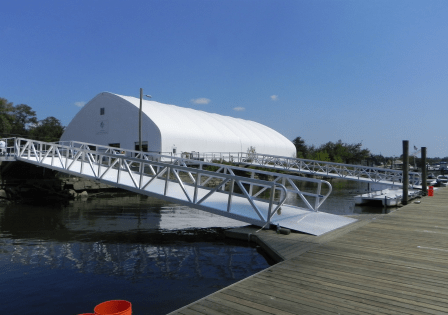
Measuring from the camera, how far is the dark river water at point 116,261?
19.9ft

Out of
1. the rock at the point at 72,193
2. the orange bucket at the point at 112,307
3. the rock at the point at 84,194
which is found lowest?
the rock at the point at 84,194

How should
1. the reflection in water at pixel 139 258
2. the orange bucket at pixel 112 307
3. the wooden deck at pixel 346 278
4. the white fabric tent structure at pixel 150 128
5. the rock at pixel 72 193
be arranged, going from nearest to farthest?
the orange bucket at pixel 112 307, the wooden deck at pixel 346 278, the reflection in water at pixel 139 258, the rock at pixel 72 193, the white fabric tent structure at pixel 150 128

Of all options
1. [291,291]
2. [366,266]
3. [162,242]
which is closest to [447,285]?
[366,266]

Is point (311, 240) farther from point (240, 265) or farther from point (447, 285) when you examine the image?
point (447, 285)

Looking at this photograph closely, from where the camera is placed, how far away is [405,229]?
373 inches

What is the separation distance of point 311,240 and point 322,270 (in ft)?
7.70

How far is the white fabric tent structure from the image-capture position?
120 feet

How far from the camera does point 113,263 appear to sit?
322 inches

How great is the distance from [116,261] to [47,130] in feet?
191

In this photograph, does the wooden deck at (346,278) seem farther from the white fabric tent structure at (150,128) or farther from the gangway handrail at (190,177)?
the white fabric tent structure at (150,128)

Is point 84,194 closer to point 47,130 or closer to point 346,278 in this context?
point 346,278

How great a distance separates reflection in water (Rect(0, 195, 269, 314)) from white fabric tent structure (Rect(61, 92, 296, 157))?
2244 cm

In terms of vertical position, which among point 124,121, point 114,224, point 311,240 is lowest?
point 114,224

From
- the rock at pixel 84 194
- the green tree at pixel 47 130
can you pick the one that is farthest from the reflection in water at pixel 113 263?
the green tree at pixel 47 130
